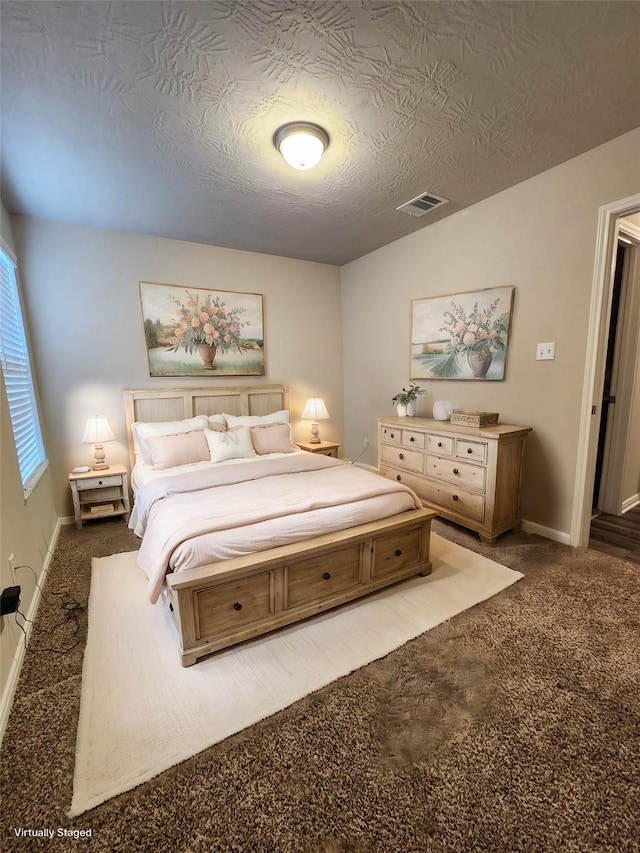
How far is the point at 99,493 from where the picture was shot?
126 inches

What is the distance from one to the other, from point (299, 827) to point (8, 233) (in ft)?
12.8

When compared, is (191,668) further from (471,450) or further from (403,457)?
(403,457)

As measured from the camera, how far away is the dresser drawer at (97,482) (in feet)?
10.0

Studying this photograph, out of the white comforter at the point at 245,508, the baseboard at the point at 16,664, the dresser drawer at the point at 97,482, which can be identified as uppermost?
the white comforter at the point at 245,508

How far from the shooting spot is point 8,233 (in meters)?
2.73

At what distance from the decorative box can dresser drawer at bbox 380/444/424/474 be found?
0.46m

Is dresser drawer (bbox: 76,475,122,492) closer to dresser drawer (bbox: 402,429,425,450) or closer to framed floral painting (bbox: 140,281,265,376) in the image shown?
framed floral painting (bbox: 140,281,265,376)

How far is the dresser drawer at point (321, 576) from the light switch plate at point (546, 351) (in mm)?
1998

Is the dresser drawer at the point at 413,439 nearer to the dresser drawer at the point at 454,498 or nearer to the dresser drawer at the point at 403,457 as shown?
the dresser drawer at the point at 403,457

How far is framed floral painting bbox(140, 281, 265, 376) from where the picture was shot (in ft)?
11.6

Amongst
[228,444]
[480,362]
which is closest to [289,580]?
[228,444]

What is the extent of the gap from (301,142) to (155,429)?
2.50 metres

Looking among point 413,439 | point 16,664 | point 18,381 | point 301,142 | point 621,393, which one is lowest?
point 16,664

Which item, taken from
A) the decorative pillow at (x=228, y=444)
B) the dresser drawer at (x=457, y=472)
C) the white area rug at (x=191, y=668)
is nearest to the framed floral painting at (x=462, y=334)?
the dresser drawer at (x=457, y=472)
